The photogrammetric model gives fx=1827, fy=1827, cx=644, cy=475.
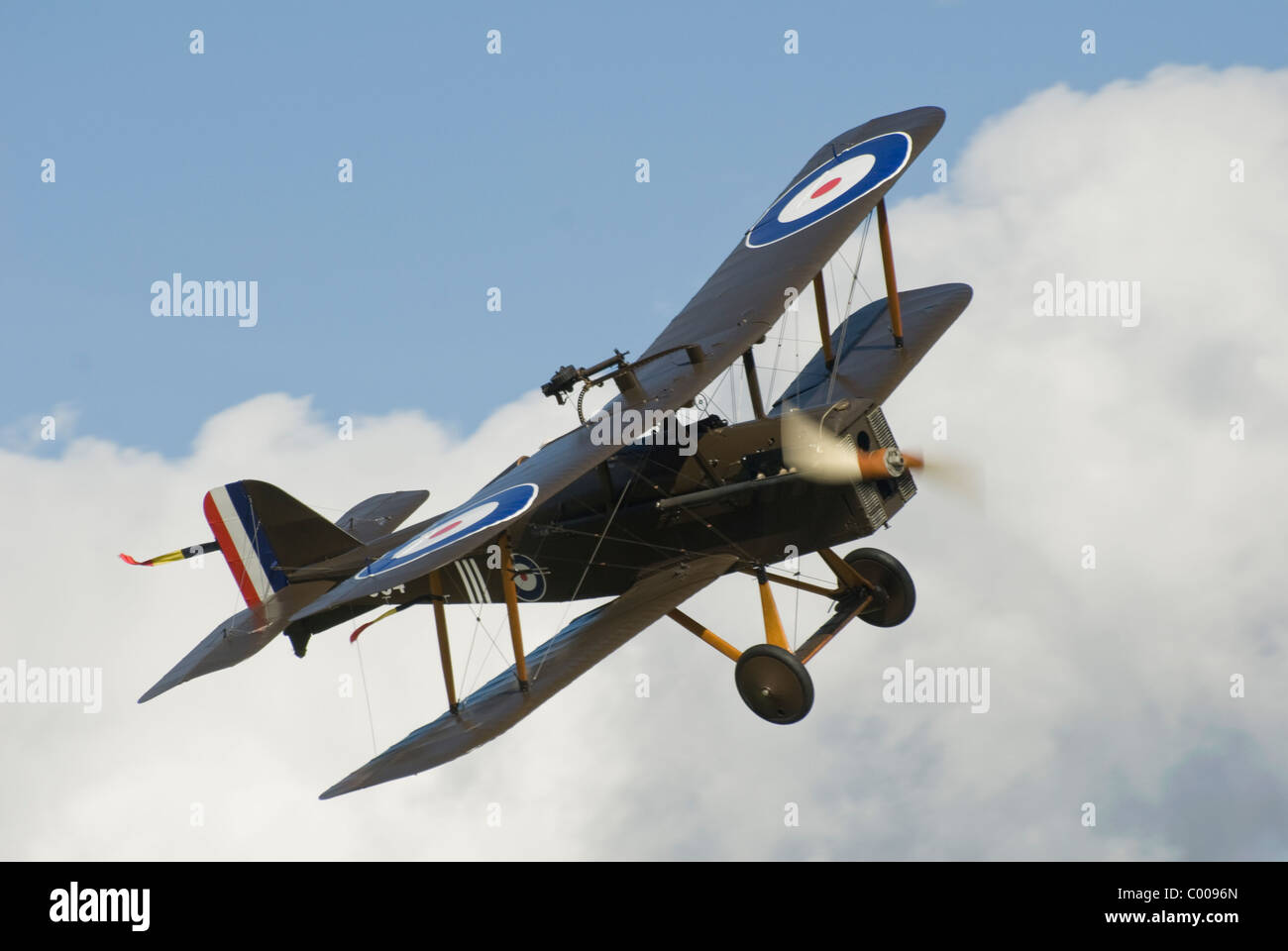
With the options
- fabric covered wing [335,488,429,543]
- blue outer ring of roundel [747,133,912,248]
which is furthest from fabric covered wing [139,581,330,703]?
blue outer ring of roundel [747,133,912,248]

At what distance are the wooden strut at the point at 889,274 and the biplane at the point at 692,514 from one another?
0.06ft

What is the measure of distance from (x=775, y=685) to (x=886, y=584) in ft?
7.87

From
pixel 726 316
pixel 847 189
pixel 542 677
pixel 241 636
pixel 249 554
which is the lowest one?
pixel 241 636

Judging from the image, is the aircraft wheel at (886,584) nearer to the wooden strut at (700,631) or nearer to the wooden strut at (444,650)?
the wooden strut at (700,631)

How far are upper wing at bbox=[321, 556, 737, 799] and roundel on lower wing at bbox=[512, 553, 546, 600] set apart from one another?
0.70m

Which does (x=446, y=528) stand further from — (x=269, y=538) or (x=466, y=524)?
(x=269, y=538)

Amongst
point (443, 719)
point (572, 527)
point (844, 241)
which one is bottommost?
point (443, 719)

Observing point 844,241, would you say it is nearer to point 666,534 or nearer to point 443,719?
point 666,534

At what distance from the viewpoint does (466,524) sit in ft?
47.1

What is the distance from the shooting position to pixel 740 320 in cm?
1606

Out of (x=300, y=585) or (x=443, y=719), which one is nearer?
(x=443, y=719)

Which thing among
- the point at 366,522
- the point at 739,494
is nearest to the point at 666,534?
the point at 739,494

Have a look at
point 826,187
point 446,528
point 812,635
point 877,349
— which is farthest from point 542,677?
point 826,187

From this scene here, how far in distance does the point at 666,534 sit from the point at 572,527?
2.92 feet
